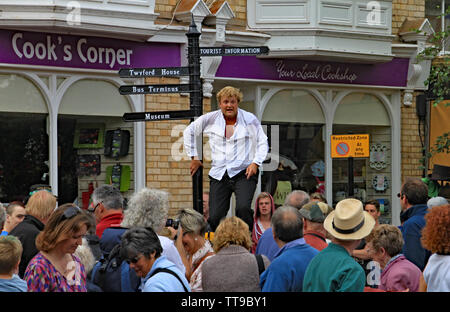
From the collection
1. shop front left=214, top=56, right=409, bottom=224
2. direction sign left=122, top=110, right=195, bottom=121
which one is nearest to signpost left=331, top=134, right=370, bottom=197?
shop front left=214, top=56, right=409, bottom=224

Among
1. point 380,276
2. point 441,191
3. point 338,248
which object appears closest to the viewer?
point 338,248

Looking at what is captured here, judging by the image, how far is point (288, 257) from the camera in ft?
19.2

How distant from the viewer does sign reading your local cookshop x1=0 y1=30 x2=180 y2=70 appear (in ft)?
43.9

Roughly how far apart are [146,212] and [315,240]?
1330 mm

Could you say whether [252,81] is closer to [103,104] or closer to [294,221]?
[103,104]

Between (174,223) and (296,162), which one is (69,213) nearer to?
(174,223)

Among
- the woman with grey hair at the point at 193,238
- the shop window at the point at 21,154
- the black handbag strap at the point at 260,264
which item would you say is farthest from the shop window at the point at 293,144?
the black handbag strap at the point at 260,264

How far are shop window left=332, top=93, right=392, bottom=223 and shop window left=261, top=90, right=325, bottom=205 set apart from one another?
0.50 metres

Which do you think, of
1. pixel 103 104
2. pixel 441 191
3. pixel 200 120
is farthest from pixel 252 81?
pixel 200 120

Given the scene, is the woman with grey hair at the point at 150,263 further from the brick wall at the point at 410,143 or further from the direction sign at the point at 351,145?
the brick wall at the point at 410,143

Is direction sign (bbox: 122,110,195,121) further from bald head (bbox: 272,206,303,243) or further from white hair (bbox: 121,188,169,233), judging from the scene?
bald head (bbox: 272,206,303,243)

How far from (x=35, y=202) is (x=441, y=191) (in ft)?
34.7

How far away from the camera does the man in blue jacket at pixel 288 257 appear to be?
5.76 m

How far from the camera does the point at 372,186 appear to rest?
18125mm
